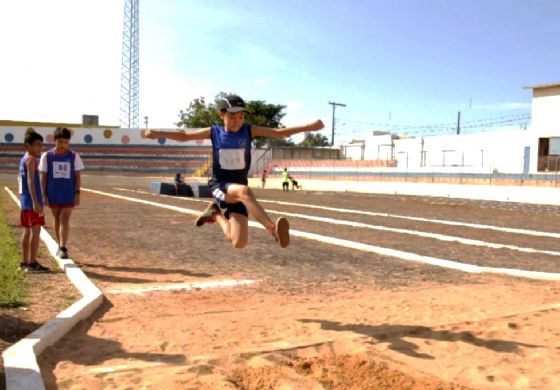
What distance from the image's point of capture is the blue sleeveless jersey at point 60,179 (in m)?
7.39

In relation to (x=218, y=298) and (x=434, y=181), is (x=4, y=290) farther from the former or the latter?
(x=434, y=181)

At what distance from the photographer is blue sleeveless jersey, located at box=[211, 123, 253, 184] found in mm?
5398

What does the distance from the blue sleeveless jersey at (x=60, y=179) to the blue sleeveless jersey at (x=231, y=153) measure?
9.65 feet

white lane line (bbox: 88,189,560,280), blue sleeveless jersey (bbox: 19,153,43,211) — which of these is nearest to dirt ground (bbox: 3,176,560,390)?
white lane line (bbox: 88,189,560,280)

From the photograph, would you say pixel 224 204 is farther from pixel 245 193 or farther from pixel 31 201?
pixel 31 201

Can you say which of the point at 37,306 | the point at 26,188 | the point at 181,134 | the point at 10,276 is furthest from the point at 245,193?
the point at 26,188

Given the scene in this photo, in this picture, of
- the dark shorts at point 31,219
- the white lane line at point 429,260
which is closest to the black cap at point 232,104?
the dark shorts at point 31,219

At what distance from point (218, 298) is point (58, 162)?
3189mm

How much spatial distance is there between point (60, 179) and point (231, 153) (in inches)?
127

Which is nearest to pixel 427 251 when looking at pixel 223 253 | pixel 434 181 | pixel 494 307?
pixel 223 253

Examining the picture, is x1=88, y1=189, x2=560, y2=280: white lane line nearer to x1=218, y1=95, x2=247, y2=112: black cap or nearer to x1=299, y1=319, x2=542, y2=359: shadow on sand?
x1=299, y1=319, x2=542, y2=359: shadow on sand

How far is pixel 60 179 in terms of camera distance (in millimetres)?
7438

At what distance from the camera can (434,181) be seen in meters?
37.7

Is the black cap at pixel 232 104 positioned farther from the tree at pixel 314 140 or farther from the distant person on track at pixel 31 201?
the tree at pixel 314 140
